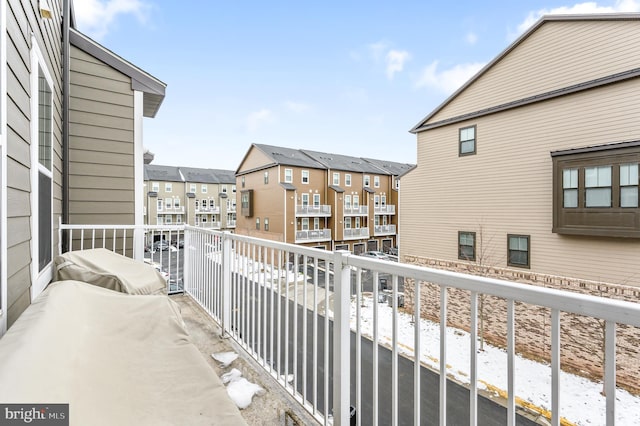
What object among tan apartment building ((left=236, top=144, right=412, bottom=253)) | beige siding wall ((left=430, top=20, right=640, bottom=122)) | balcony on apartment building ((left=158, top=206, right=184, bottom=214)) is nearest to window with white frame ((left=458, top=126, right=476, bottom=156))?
beige siding wall ((left=430, top=20, right=640, bottom=122))

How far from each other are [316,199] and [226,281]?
16975 millimetres

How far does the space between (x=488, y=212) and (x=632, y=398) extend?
8.05m

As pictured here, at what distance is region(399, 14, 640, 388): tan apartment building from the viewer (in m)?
6.13

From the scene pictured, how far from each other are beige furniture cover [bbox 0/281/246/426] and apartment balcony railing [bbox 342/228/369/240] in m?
19.5

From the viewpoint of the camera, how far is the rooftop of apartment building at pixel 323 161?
1865 centimetres

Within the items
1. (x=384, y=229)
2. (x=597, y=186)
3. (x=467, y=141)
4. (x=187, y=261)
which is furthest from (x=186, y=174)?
(x=597, y=186)

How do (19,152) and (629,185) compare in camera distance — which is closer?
(19,152)

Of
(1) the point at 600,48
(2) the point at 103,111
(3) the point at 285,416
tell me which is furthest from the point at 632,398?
(1) the point at 600,48

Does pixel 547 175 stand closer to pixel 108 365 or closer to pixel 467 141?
pixel 467 141

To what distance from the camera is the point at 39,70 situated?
79.2 inches

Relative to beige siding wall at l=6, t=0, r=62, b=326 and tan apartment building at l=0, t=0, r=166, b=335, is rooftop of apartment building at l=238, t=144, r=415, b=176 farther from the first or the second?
beige siding wall at l=6, t=0, r=62, b=326

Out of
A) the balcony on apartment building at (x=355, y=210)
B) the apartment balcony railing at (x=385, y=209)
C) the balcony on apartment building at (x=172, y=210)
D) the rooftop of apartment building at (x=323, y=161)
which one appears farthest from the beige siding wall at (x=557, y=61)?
the balcony on apartment building at (x=172, y=210)

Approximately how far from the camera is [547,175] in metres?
7.31

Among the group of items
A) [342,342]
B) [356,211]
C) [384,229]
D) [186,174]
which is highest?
[186,174]
